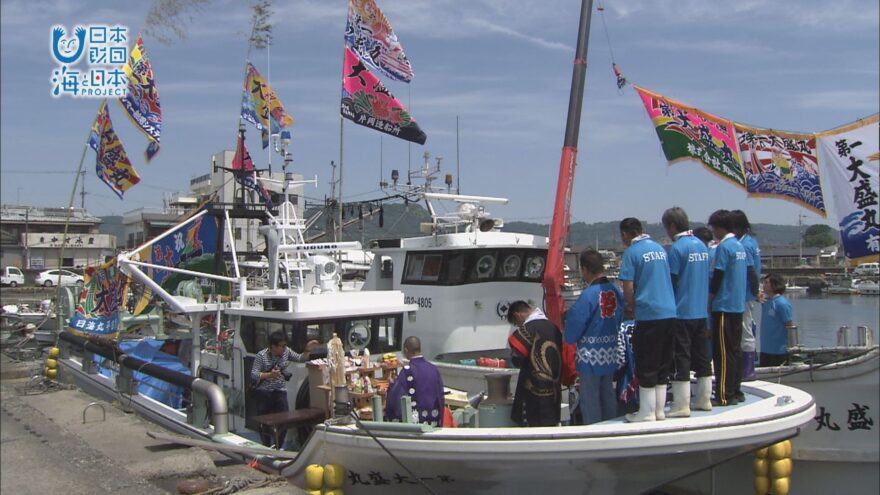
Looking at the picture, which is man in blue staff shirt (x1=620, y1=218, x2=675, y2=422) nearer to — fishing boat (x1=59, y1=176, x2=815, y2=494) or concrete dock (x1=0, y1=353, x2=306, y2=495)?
fishing boat (x1=59, y1=176, x2=815, y2=494)

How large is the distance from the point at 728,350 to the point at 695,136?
3095 millimetres

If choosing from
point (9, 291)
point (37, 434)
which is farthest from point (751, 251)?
point (9, 291)

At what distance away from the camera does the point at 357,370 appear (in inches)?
296

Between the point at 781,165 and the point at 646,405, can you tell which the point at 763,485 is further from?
the point at 781,165

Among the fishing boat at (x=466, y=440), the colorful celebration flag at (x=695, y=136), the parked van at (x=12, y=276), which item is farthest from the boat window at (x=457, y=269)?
the parked van at (x=12, y=276)

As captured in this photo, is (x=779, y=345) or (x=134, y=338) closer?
(x=779, y=345)

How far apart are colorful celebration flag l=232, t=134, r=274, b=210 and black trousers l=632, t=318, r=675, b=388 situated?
744cm

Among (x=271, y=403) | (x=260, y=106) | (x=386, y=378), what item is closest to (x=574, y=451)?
(x=386, y=378)

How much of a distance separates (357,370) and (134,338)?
9.65m

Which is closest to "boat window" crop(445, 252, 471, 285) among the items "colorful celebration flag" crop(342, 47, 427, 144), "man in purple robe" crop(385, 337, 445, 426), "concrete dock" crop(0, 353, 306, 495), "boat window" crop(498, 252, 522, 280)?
"boat window" crop(498, 252, 522, 280)

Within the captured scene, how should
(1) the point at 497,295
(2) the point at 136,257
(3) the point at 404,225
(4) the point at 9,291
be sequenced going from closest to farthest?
(2) the point at 136,257, (1) the point at 497,295, (3) the point at 404,225, (4) the point at 9,291

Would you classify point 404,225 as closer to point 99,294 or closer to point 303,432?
point 99,294

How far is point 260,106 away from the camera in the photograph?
13594 mm

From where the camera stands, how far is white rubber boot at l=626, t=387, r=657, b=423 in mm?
5285
